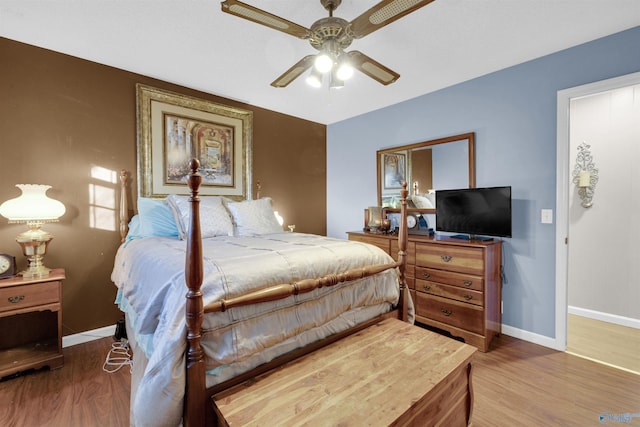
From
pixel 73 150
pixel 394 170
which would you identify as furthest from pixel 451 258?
pixel 73 150

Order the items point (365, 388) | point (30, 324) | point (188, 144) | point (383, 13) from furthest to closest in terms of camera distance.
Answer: point (188, 144) < point (30, 324) < point (383, 13) < point (365, 388)

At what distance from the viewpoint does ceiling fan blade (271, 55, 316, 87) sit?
1944 millimetres

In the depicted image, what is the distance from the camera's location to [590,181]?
308 centimetres

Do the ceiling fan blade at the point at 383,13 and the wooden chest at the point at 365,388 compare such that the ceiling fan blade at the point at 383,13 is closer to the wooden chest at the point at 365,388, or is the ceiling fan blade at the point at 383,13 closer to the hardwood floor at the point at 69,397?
the wooden chest at the point at 365,388

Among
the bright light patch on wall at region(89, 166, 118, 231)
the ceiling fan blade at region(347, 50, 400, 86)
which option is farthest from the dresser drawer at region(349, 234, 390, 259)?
the bright light patch on wall at region(89, 166, 118, 231)

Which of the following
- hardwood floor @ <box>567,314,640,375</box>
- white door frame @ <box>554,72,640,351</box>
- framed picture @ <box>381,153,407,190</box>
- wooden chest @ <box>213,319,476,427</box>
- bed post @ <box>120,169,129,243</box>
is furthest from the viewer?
framed picture @ <box>381,153,407,190</box>

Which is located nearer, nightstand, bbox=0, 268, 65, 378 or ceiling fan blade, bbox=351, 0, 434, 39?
ceiling fan blade, bbox=351, 0, 434, 39

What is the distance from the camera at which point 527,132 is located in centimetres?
260

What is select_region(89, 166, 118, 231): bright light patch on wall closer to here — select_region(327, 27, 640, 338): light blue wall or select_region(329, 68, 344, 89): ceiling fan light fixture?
select_region(329, 68, 344, 89): ceiling fan light fixture

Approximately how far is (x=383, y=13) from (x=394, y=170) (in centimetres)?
233

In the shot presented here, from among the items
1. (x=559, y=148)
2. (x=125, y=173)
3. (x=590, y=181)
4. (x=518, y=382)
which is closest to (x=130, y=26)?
(x=125, y=173)

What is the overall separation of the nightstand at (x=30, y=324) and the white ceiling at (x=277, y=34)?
5.88ft

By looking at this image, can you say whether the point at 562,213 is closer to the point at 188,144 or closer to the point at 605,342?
the point at 605,342

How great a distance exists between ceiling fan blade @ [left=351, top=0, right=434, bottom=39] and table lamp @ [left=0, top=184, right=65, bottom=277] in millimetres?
2537
